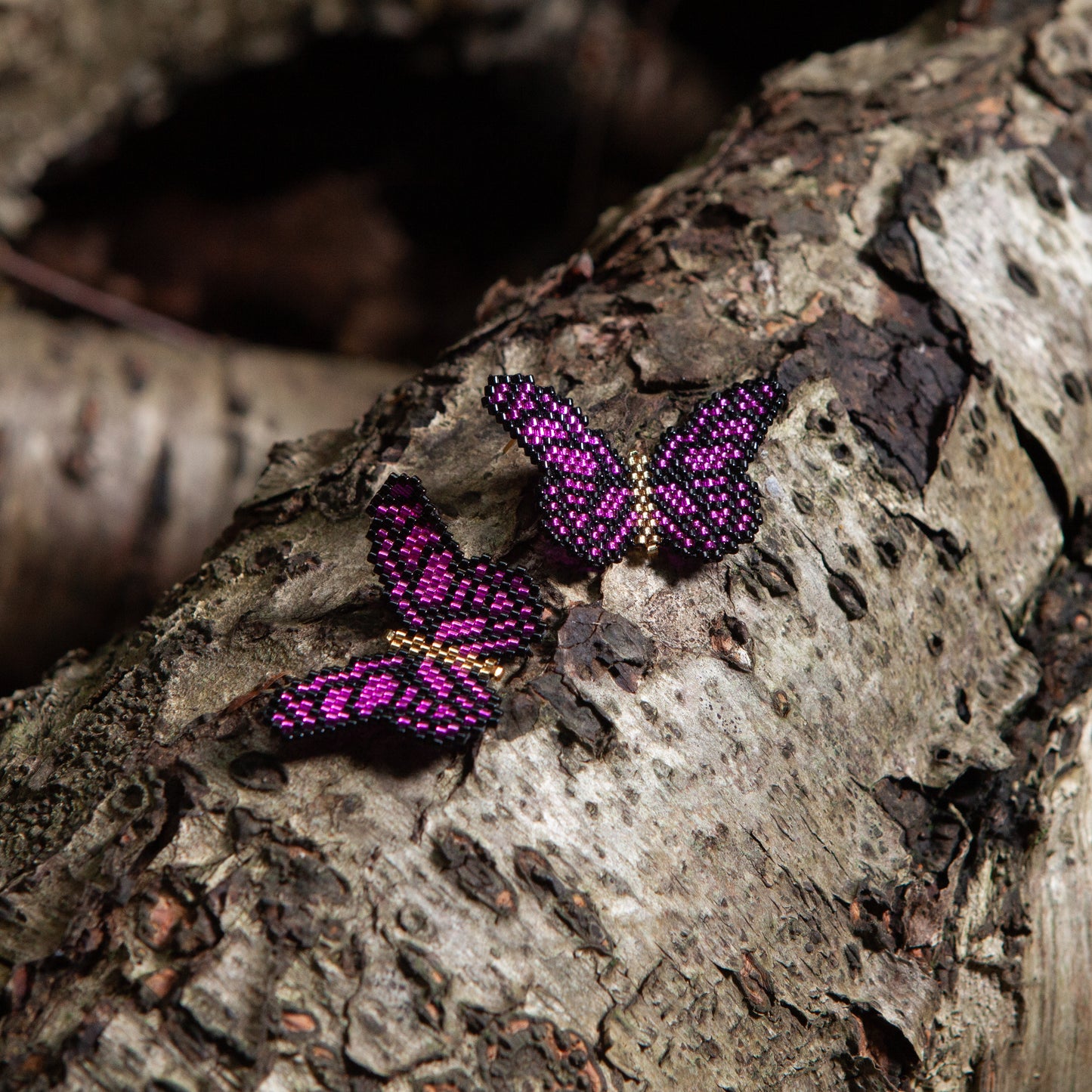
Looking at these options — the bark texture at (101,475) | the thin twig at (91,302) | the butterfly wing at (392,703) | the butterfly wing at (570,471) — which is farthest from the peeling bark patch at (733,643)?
the thin twig at (91,302)

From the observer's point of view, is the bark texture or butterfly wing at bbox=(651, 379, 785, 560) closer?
butterfly wing at bbox=(651, 379, 785, 560)

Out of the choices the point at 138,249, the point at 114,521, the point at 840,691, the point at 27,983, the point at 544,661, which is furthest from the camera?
the point at 138,249

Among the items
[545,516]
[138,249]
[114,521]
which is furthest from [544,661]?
[138,249]

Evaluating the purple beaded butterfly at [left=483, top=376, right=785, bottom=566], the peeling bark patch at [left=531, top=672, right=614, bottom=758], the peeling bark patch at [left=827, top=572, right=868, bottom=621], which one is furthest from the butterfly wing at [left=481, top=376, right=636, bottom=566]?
the peeling bark patch at [left=827, top=572, right=868, bottom=621]

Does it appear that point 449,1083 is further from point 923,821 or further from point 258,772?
point 923,821

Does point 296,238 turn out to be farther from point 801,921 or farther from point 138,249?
point 801,921

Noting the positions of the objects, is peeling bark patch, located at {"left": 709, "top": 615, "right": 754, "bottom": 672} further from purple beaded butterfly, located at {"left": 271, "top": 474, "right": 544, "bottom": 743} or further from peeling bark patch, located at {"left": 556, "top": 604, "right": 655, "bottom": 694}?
purple beaded butterfly, located at {"left": 271, "top": 474, "right": 544, "bottom": 743}

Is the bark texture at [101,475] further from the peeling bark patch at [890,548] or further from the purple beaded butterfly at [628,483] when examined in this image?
the peeling bark patch at [890,548]

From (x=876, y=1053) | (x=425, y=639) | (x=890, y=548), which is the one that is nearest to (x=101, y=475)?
(x=425, y=639)
